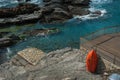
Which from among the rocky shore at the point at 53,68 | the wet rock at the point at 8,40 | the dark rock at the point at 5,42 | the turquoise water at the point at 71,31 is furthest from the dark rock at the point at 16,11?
the rocky shore at the point at 53,68

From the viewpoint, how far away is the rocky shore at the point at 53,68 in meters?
14.5

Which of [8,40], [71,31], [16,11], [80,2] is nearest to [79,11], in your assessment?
[80,2]

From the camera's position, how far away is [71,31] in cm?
3516

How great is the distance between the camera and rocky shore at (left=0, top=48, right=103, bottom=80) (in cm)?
1445

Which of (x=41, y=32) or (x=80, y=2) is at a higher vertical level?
(x=80, y=2)

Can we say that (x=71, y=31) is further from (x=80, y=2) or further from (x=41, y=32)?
(x=80, y=2)

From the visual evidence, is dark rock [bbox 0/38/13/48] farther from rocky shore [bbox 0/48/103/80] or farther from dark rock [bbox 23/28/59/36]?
rocky shore [bbox 0/48/103/80]

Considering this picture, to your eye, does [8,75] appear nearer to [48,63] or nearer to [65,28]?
[48,63]

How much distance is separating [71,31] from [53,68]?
20.1 meters

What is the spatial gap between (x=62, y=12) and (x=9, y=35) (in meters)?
10.0

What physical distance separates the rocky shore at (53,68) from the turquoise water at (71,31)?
39.8ft

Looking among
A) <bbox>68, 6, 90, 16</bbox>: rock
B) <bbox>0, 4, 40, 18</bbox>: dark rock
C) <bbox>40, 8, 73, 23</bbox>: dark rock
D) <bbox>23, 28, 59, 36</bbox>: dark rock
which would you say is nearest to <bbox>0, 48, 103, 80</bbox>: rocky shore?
<bbox>23, 28, 59, 36</bbox>: dark rock

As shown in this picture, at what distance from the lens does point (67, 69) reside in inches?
593

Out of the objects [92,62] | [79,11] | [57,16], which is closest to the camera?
[92,62]
